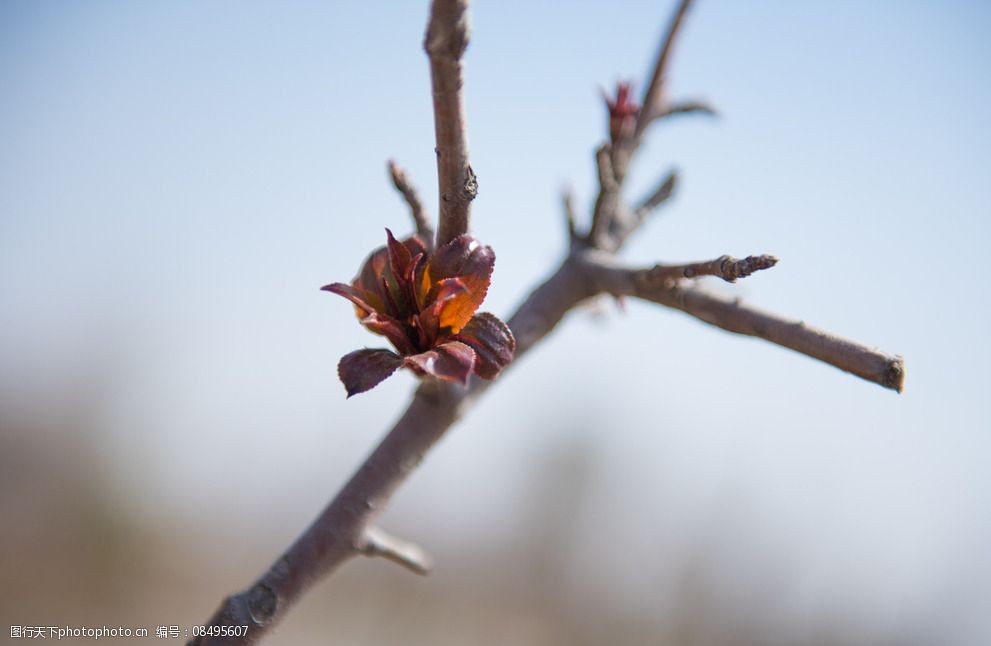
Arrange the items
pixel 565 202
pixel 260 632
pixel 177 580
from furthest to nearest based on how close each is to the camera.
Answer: pixel 177 580
pixel 565 202
pixel 260 632

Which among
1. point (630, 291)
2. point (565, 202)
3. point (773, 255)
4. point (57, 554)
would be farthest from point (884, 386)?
point (57, 554)

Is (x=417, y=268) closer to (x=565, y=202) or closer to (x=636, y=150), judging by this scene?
(x=565, y=202)

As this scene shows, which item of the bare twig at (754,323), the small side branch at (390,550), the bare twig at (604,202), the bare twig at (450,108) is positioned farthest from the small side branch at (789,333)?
the small side branch at (390,550)

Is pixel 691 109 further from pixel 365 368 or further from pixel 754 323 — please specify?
pixel 365 368

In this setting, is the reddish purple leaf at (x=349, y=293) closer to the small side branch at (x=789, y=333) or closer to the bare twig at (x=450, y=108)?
the bare twig at (x=450, y=108)

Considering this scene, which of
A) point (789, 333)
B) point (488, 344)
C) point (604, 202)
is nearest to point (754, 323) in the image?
point (789, 333)

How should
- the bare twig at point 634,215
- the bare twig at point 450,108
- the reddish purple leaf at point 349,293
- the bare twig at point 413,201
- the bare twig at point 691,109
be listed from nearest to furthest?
1. the bare twig at point 450,108
2. the reddish purple leaf at point 349,293
3. the bare twig at point 413,201
4. the bare twig at point 634,215
5. the bare twig at point 691,109
